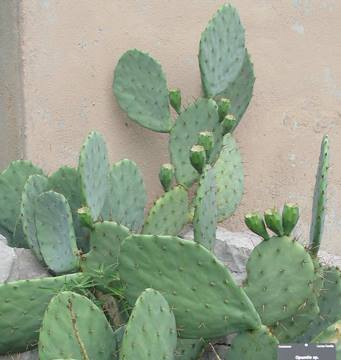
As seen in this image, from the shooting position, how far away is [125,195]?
9.62ft

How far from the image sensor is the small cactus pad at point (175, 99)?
3.22m

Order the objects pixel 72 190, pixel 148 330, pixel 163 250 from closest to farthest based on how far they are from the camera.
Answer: pixel 148 330, pixel 163 250, pixel 72 190

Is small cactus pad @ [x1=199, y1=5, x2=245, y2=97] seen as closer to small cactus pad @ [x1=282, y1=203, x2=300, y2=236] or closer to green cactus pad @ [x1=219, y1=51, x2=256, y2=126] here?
green cactus pad @ [x1=219, y1=51, x2=256, y2=126]

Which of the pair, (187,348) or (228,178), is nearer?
(187,348)

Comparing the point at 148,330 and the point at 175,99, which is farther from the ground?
the point at 175,99

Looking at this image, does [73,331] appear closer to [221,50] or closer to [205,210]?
[205,210]

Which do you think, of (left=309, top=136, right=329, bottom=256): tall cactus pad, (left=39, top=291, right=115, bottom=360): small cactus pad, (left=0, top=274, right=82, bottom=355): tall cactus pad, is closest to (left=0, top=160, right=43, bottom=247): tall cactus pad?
(left=0, top=274, right=82, bottom=355): tall cactus pad

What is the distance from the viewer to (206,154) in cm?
297

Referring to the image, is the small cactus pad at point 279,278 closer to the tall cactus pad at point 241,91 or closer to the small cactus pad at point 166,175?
the small cactus pad at point 166,175

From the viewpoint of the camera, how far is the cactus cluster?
2303 mm

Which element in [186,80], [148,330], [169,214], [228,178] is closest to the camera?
[148,330]

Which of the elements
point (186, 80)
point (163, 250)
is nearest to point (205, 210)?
point (163, 250)

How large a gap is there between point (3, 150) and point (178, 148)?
2.15 feet

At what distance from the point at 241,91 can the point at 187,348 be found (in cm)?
117
